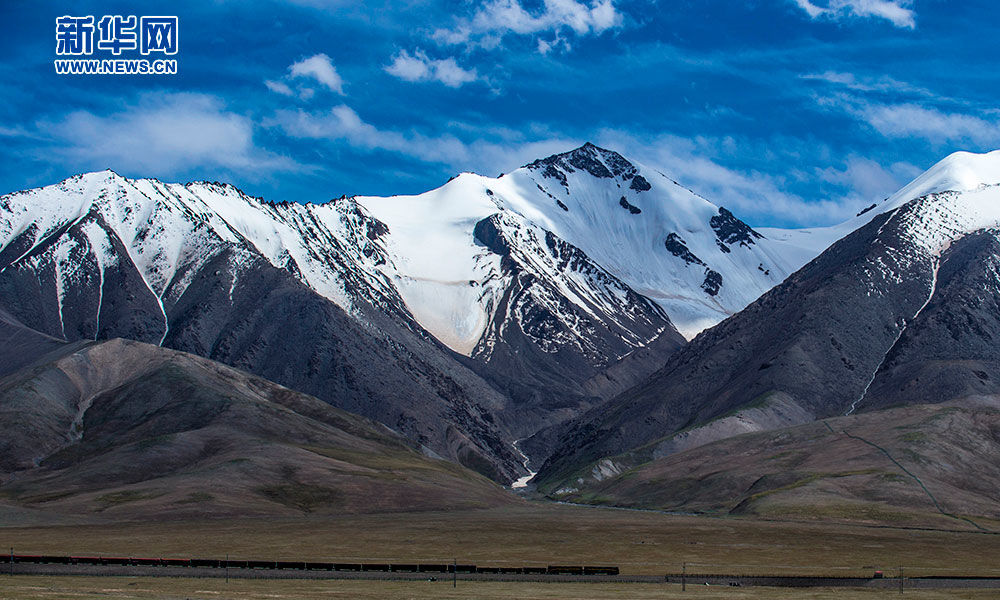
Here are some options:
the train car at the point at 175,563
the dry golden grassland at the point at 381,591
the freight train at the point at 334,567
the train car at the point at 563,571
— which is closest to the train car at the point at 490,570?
the freight train at the point at 334,567

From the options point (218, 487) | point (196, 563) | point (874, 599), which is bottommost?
point (874, 599)

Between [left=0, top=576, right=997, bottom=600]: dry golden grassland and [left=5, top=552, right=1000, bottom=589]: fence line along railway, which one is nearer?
[left=0, top=576, right=997, bottom=600]: dry golden grassland

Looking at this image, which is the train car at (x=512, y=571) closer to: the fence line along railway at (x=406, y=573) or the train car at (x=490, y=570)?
the fence line along railway at (x=406, y=573)

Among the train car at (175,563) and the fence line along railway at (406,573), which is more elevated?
the train car at (175,563)

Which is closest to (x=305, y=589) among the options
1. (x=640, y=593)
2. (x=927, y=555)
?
(x=640, y=593)

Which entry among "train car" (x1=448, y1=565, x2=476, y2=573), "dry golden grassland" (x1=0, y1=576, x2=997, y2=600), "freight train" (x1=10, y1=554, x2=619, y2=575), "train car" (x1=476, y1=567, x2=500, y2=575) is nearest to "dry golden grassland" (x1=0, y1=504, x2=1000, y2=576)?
"freight train" (x1=10, y1=554, x2=619, y2=575)

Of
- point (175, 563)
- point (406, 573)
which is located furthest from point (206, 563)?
point (406, 573)

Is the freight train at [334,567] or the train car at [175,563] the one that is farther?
the train car at [175,563]

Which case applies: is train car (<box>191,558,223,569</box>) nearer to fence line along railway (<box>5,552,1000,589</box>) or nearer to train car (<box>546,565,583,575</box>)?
fence line along railway (<box>5,552,1000,589</box>)

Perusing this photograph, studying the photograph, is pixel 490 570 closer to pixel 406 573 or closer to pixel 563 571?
pixel 563 571

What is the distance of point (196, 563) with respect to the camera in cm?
8706

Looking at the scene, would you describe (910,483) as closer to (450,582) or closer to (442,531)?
(442,531)

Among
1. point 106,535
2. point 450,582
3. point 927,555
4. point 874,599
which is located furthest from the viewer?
point 106,535

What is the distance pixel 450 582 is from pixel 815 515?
344 feet
